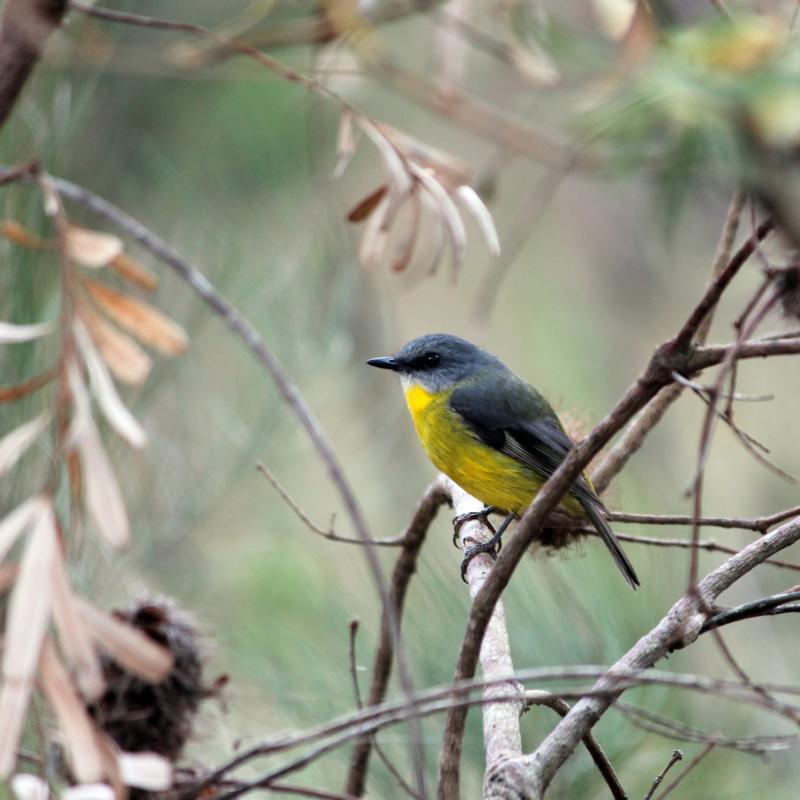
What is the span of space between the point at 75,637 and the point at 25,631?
57mm

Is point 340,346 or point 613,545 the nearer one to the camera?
point 613,545

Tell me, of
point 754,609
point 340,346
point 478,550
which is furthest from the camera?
point 340,346

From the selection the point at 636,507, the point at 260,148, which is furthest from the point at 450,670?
the point at 260,148

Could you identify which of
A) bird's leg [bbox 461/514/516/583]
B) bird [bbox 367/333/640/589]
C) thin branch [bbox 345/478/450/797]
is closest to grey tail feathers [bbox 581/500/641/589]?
bird [bbox 367/333/640/589]

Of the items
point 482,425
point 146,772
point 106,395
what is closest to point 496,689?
point 146,772

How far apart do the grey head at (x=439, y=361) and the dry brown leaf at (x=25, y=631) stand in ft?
7.43

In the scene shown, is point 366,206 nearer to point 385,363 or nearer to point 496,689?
point 496,689

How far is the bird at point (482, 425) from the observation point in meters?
3.15

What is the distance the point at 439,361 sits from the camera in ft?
12.0

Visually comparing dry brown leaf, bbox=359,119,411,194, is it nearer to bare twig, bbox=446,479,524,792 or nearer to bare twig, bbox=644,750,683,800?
bare twig, bbox=446,479,524,792

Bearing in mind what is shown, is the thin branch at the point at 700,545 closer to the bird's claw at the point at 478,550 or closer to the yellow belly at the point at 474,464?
the bird's claw at the point at 478,550

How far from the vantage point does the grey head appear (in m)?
3.63

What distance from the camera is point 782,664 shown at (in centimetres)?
433

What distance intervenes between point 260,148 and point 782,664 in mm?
2857
